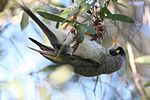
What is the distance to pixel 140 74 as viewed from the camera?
99.7 inches

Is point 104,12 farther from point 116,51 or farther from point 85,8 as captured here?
point 116,51

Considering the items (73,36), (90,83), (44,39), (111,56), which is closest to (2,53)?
(90,83)

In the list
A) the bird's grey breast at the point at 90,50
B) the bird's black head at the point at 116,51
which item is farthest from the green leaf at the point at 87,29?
the bird's black head at the point at 116,51

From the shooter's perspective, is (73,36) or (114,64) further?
(114,64)

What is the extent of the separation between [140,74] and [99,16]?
103 centimetres

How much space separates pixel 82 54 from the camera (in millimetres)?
1733

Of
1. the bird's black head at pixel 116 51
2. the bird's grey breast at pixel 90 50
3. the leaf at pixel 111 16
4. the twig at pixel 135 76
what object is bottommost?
the twig at pixel 135 76

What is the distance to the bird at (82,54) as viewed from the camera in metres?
1.64

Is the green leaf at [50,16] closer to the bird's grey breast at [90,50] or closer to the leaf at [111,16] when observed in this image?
the leaf at [111,16]

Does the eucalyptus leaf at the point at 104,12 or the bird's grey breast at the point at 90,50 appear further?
the bird's grey breast at the point at 90,50

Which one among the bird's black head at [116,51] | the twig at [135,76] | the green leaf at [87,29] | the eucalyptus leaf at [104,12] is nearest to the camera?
the green leaf at [87,29]

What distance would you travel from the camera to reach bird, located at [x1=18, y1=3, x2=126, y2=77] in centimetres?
164

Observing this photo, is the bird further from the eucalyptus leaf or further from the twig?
the twig

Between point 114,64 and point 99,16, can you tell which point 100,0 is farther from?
point 114,64
